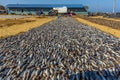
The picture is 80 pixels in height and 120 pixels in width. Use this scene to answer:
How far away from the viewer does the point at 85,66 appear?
10.6 metres

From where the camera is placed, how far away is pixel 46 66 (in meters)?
10.6

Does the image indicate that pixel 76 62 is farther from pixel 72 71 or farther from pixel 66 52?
pixel 66 52

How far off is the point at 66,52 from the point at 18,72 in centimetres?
497

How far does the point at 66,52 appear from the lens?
555 inches

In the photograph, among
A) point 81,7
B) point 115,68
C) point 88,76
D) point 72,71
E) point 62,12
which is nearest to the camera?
point 88,76

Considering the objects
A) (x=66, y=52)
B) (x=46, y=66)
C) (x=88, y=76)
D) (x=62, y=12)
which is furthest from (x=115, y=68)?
(x=62, y=12)

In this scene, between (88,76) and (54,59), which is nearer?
(88,76)

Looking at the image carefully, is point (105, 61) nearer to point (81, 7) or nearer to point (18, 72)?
point (18, 72)

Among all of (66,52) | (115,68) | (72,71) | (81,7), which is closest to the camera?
(72,71)

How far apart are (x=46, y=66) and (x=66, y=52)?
3665 millimetres

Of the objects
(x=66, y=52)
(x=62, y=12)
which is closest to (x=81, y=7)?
(x=62, y=12)

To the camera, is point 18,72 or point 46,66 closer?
point 18,72

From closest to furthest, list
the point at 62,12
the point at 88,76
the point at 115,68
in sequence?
1. the point at 88,76
2. the point at 115,68
3. the point at 62,12

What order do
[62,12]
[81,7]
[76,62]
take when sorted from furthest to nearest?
[81,7] → [62,12] → [76,62]
